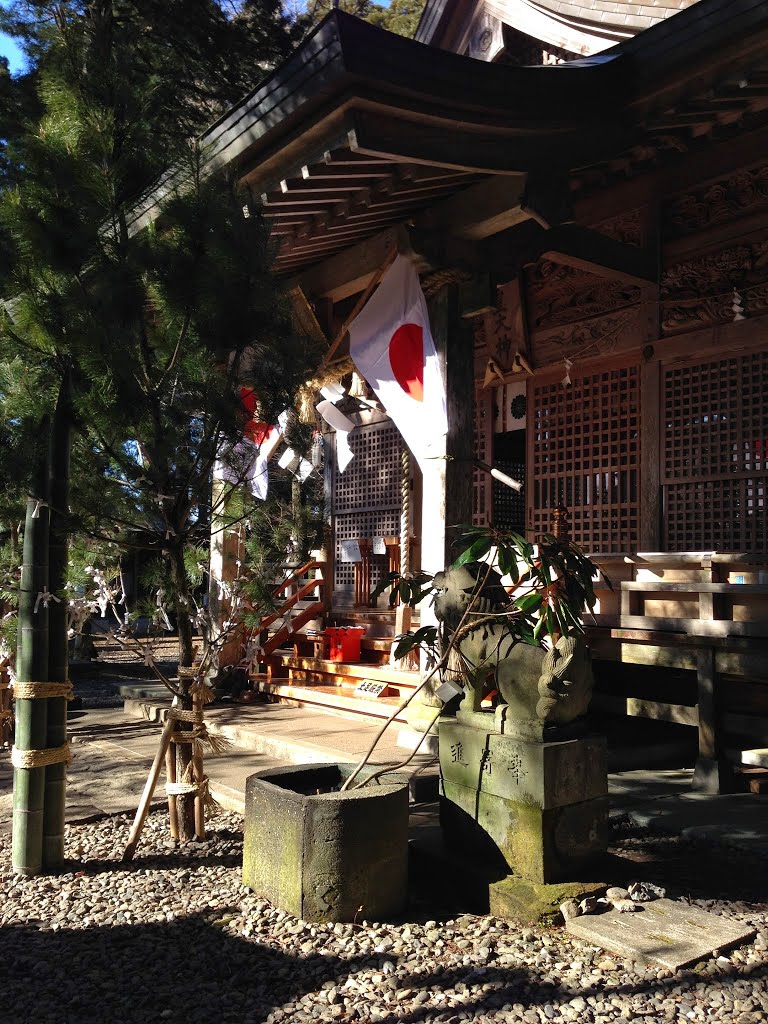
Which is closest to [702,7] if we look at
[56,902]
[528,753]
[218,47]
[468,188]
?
[468,188]

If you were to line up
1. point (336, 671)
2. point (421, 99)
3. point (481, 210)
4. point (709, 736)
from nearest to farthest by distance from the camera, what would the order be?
point (421, 99), point (709, 736), point (481, 210), point (336, 671)

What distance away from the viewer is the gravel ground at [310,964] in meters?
2.93

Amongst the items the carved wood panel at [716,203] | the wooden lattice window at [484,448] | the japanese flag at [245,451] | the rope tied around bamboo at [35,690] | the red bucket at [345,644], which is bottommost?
the red bucket at [345,644]

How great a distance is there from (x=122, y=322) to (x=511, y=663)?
2.54 m

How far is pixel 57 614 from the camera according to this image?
445 centimetres

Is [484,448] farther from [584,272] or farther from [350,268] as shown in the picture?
[350,268]

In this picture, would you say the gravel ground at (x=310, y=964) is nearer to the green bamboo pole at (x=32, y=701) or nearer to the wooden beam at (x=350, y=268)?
the green bamboo pole at (x=32, y=701)

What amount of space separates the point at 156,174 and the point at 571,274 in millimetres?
4934

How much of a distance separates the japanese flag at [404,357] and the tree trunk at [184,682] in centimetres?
257

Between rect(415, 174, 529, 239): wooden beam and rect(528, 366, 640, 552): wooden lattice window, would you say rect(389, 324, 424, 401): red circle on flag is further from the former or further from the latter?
rect(528, 366, 640, 552): wooden lattice window

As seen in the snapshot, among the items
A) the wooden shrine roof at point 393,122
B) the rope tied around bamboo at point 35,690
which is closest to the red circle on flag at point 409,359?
the wooden shrine roof at point 393,122

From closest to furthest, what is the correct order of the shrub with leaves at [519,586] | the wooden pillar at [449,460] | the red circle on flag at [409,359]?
the shrub with leaves at [519,586]
the wooden pillar at [449,460]
the red circle on flag at [409,359]

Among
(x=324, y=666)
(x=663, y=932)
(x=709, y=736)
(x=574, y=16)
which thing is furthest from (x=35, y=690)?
(x=574, y=16)

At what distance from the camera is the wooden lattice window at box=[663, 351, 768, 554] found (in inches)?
270
